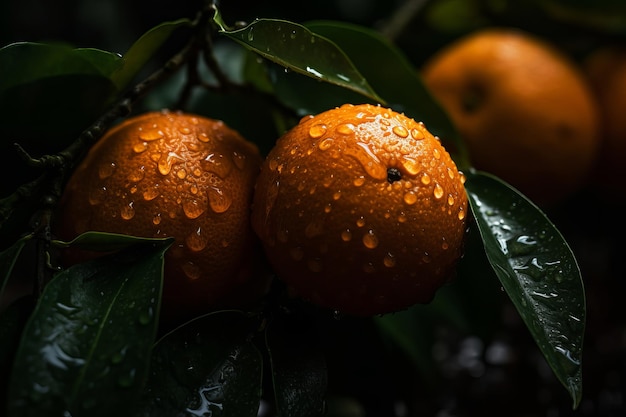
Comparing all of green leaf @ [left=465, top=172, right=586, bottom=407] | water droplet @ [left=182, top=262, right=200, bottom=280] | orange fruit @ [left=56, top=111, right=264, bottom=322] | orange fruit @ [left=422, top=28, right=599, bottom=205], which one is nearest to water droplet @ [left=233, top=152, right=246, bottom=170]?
orange fruit @ [left=56, top=111, right=264, bottom=322]

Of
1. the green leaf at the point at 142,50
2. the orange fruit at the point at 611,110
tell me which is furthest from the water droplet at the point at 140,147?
the orange fruit at the point at 611,110

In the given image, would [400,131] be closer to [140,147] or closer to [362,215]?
[362,215]

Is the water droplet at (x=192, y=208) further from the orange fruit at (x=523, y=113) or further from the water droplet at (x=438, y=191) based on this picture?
the orange fruit at (x=523, y=113)

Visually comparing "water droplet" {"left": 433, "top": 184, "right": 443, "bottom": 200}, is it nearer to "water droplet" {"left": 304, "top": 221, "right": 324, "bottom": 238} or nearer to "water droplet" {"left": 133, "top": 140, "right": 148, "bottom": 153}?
"water droplet" {"left": 304, "top": 221, "right": 324, "bottom": 238}

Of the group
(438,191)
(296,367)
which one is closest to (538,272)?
(438,191)

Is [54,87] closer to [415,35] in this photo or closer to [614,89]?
[415,35]

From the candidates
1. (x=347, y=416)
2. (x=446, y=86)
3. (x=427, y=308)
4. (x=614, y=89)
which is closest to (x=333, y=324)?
(x=347, y=416)
